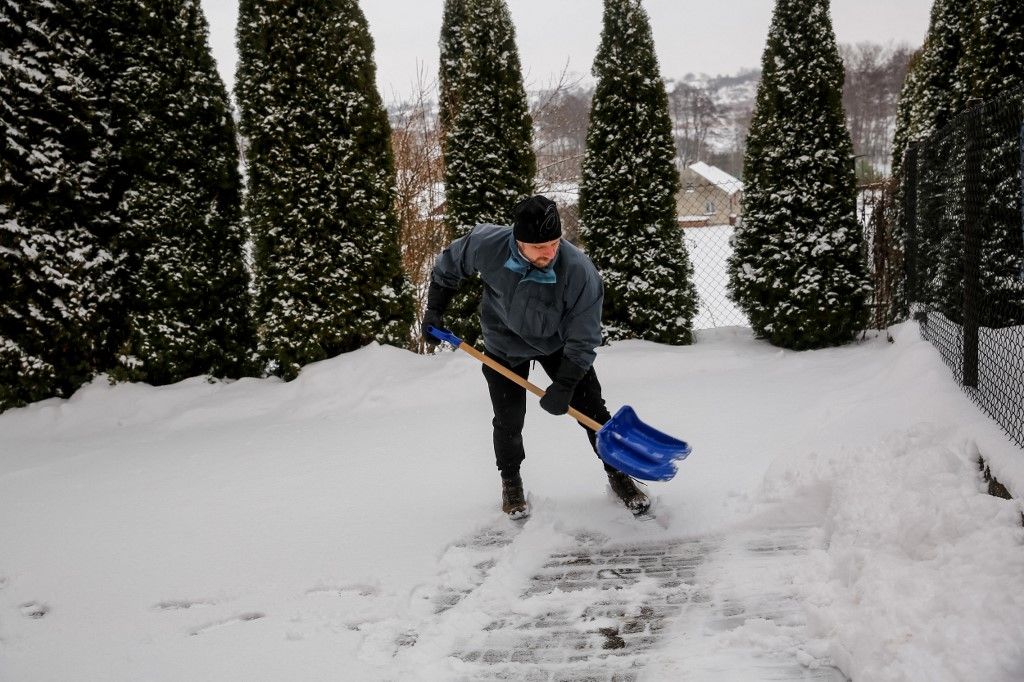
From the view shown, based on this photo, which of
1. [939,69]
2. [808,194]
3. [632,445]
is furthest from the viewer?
[939,69]

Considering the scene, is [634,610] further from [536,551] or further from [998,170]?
[998,170]

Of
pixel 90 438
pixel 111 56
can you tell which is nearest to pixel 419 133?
pixel 111 56

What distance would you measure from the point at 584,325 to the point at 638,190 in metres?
4.22

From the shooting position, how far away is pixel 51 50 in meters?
5.89

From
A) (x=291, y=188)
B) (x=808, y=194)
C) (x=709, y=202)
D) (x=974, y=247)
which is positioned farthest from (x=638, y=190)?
(x=709, y=202)

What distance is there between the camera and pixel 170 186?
637 centimetres

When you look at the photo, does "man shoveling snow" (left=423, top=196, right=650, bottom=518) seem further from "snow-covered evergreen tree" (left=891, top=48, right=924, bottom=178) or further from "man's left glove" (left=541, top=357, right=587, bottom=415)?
"snow-covered evergreen tree" (left=891, top=48, right=924, bottom=178)

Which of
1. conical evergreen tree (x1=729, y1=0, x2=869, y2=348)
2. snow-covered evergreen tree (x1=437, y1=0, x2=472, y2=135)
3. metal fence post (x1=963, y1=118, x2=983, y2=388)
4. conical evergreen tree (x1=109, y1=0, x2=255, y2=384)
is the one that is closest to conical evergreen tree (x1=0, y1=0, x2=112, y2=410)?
conical evergreen tree (x1=109, y1=0, x2=255, y2=384)

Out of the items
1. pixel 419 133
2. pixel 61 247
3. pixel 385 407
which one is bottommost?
pixel 385 407

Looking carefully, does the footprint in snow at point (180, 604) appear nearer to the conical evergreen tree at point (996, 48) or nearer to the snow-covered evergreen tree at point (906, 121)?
the conical evergreen tree at point (996, 48)

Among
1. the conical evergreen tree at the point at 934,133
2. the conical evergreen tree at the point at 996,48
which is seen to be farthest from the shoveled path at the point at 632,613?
the conical evergreen tree at the point at 996,48

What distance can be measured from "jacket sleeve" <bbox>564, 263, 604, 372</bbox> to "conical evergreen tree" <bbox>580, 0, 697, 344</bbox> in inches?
154

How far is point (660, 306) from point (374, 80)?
3.66 meters

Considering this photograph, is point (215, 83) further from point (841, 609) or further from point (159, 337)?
point (841, 609)
